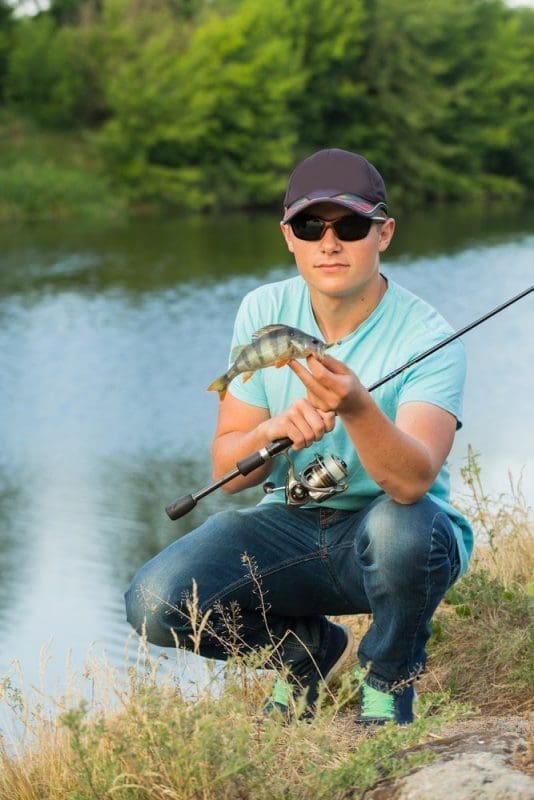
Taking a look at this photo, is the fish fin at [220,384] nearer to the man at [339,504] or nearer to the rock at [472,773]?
the man at [339,504]

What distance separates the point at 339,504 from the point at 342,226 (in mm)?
686

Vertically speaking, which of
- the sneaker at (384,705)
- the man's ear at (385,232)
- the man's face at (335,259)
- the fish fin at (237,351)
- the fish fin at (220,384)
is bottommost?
the sneaker at (384,705)

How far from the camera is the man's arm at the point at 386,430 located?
267 centimetres

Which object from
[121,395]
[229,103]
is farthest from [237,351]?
[229,103]

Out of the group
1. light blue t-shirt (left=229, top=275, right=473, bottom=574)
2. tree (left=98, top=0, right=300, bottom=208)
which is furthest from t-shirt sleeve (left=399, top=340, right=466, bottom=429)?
tree (left=98, top=0, right=300, bottom=208)

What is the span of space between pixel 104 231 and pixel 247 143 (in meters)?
11.5

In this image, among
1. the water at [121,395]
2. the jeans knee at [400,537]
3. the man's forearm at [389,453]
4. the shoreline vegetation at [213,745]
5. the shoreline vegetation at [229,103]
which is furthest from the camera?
the shoreline vegetation at [229,103]

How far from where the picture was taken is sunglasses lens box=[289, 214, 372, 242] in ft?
10.4

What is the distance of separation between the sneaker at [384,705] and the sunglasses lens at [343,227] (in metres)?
1.03

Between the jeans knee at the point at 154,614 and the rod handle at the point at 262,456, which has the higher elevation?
the rod handle at the point at 262,456

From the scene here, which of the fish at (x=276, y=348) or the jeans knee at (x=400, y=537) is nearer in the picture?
the fish at (x=276, y=348)

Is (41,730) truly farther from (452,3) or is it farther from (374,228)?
(452,3)

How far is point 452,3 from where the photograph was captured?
46.4m

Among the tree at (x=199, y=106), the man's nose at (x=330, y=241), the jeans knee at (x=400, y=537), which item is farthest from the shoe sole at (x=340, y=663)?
the tree at (x=199, y=106)
